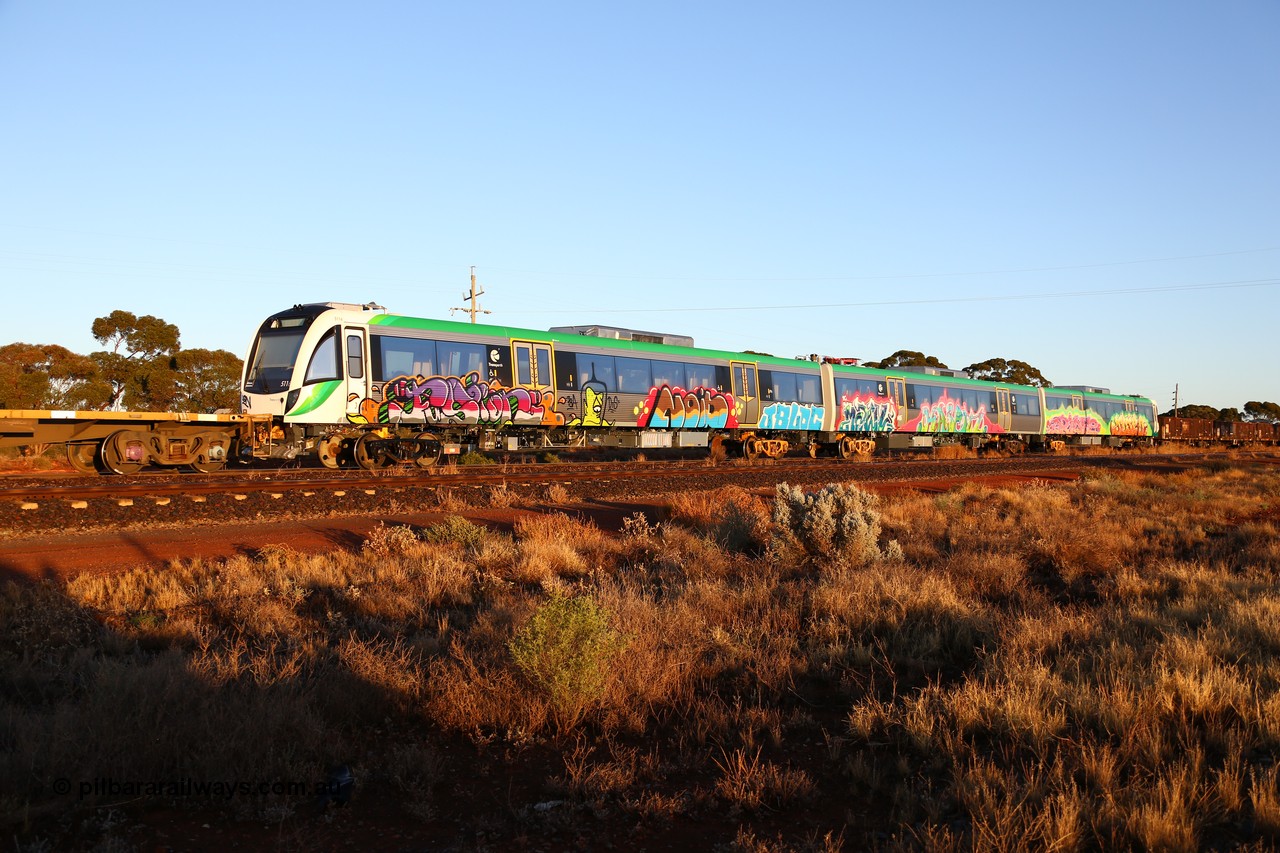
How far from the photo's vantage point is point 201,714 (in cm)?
471

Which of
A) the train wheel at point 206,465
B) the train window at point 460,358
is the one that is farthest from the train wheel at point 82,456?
the train window at point 460,358

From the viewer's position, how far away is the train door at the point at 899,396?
Result: 32.9m

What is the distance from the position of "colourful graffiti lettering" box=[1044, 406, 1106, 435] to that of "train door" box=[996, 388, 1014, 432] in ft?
11.9

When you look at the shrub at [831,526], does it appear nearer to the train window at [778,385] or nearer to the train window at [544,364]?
the train window at [544,364]

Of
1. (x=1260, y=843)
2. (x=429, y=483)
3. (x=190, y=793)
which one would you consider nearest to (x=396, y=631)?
(x=190, y=793)

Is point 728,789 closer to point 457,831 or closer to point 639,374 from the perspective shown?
point 457,831

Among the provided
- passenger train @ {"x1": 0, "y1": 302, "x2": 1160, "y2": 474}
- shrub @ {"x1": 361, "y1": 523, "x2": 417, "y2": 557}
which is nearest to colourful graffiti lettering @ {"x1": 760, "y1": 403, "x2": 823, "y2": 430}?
passenger train @ {"x1": 0, "y1": 302, "x2": 1160, "y2": 474}

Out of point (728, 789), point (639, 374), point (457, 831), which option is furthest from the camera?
point (639, 374)

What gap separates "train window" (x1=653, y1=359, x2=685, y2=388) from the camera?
25109 mm

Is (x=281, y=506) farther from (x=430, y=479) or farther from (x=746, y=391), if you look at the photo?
(x=746, y=391)

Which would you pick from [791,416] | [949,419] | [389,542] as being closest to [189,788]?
[389,542]

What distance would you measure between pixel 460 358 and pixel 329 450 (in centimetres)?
344

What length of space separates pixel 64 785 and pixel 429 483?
1284 cm

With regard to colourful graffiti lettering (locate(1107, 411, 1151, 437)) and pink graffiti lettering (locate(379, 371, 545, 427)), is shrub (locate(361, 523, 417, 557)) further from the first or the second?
colourful graffiti lettering (locate(1107, 411, 1151, 437))
